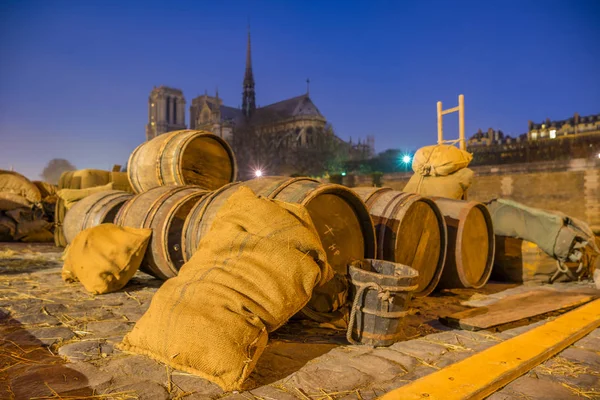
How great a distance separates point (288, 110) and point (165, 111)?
129ft

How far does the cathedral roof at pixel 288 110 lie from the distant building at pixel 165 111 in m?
30.2

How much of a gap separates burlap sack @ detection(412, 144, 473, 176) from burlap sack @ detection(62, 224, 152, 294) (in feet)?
14.5

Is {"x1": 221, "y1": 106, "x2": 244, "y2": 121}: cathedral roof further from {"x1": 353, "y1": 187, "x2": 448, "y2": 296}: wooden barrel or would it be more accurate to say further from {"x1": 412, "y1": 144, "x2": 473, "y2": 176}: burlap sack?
{"x1": 353, "y1": 187, "x2": 448, "y2": 296}: wooden barrel

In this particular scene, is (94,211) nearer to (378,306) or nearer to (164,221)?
(164,221)

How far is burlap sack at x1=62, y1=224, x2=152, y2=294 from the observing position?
168 inches

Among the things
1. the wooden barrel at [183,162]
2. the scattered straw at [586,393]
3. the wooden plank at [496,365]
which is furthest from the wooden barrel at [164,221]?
the scattered straw at [586,393]

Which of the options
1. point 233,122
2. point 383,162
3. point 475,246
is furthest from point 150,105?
point 475,246

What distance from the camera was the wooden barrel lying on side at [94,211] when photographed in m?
5.66

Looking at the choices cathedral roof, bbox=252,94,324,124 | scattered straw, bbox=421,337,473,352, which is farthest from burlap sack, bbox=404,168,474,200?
cathedral roof, bbox=252,94,324,124

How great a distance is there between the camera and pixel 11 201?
9.72m

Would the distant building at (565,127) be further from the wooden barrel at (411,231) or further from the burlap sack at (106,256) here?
the burlap sack at (106,256)

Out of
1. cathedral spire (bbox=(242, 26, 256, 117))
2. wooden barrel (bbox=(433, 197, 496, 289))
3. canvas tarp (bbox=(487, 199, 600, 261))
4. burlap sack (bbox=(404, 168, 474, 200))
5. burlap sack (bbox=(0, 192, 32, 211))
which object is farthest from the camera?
cathedral spire (bbox=(242, 26, 256, 117))

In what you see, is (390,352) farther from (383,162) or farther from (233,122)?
(233,122)

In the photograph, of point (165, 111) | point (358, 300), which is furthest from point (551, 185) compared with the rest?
point (165, 111)
